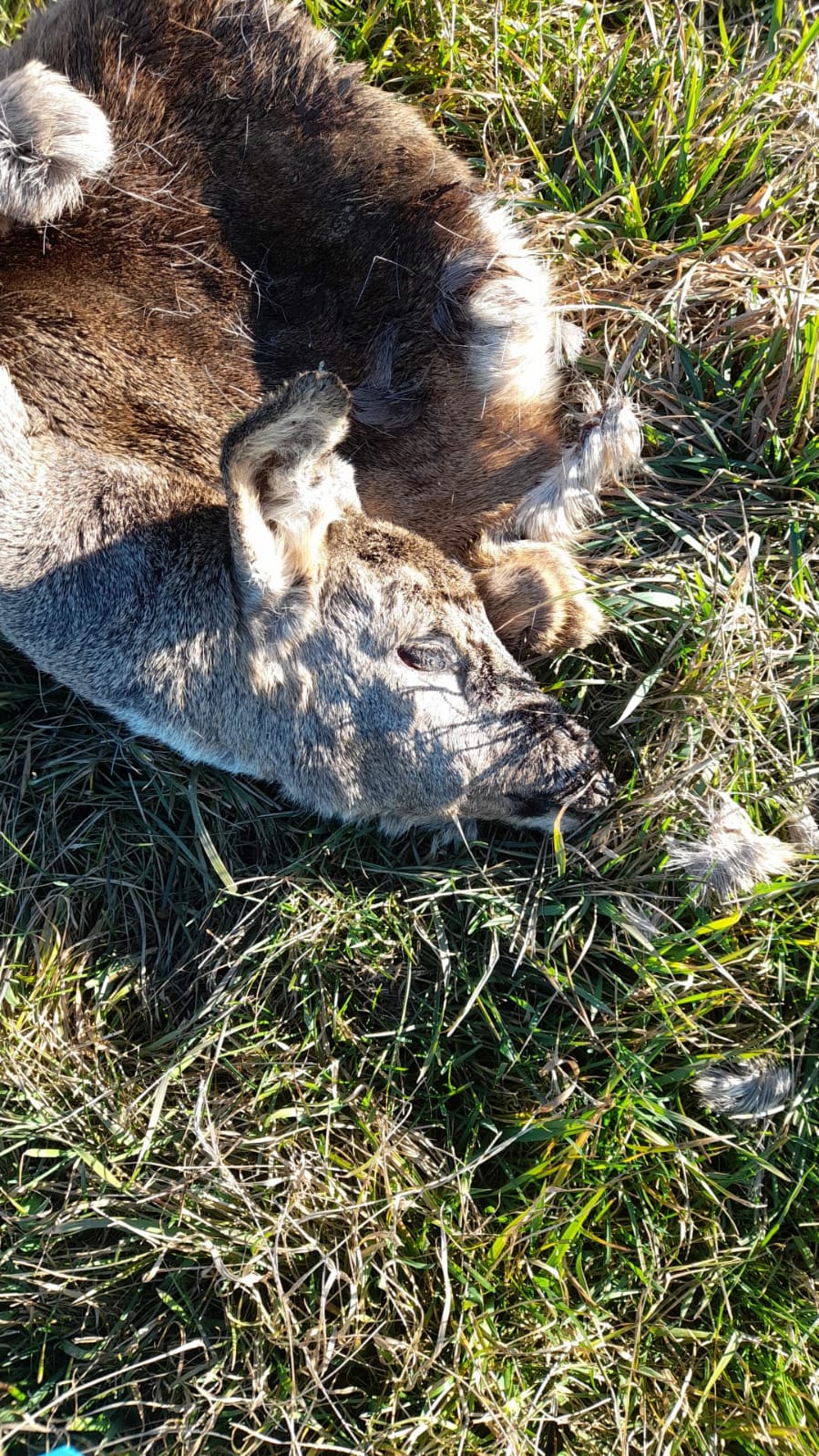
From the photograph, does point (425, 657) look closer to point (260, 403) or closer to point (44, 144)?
point (260, 403)

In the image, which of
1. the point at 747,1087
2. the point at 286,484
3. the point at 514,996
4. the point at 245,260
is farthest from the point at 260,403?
the point at 747,1087

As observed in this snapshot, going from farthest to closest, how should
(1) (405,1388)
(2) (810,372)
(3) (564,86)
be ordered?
(3) (564,86) → (2) (810,372) → (1) (405,1388)

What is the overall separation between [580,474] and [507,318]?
0.64 m

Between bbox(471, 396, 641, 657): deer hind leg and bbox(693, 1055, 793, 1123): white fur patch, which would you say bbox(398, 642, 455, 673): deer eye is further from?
bbox(693, 1055, 793, 1123): white fur patch

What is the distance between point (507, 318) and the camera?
11.9ft

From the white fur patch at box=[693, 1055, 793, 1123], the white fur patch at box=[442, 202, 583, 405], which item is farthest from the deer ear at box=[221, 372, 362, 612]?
the white fur patch at box=[693, 1055, 793, 1123]

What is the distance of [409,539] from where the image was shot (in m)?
3.44

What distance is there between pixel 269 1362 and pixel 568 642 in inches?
107

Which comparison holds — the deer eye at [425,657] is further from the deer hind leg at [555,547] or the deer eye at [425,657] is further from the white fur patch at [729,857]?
the white fur patch at [729,857]

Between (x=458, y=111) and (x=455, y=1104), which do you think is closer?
(x=455, y=1104)

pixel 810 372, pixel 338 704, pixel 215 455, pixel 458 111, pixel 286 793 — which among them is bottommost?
pixel 286 793

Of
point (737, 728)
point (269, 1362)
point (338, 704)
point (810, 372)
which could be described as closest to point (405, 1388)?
point (269, 1362)

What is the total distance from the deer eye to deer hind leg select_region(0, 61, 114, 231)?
1.97m

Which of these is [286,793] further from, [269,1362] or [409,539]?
[269,1362]
